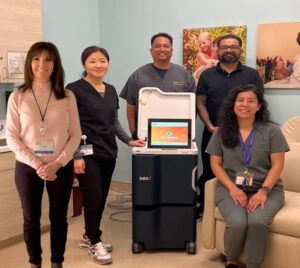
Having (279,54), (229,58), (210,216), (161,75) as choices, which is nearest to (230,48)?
(229,58)

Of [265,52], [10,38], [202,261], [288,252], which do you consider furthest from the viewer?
[265,52]

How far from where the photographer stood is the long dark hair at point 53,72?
201 centimetres

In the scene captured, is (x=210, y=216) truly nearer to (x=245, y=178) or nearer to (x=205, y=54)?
(x=245, y=178)

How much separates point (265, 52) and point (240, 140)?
3.86 ft

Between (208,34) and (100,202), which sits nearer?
(100,202)

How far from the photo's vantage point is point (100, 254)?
99.3 inches

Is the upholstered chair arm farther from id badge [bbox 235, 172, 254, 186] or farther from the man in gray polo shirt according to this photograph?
the man in gray polo shirt

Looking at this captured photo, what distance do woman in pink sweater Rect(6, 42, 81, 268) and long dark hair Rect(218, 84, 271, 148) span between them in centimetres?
90

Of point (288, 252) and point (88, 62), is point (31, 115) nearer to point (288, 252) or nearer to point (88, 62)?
point (88, 62)

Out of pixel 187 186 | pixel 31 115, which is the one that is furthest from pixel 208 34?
pixel 31 115

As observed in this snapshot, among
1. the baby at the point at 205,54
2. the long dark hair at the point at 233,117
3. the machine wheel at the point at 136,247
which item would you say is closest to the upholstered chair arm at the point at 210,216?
the long dark hair at the point at 233,117

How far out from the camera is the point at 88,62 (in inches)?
95.8

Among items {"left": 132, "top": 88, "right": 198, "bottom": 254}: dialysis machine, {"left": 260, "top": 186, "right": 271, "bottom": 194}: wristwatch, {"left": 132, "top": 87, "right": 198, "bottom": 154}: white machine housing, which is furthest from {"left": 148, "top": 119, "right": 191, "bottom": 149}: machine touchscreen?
{"left": 260, "top": 186, "right": 271, "bottom": 194}: wristwatch

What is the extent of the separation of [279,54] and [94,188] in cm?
181
